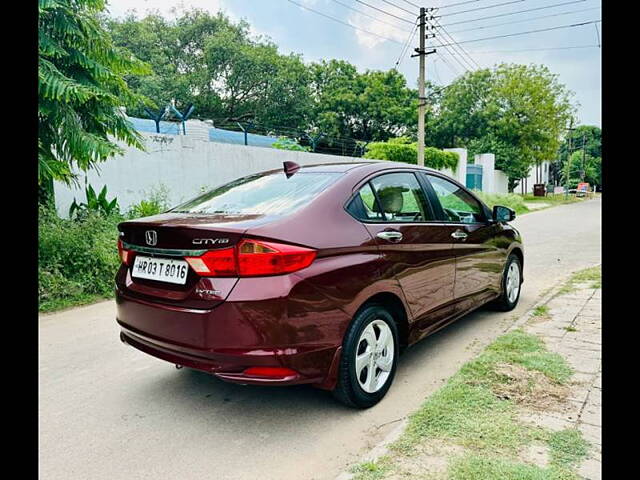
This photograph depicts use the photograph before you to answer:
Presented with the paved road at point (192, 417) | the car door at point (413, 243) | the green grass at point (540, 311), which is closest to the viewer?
Result: the paved road at point (192, 417)

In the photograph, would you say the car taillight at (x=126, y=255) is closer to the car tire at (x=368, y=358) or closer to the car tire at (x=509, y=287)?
the car tire at (x=368, y=358)

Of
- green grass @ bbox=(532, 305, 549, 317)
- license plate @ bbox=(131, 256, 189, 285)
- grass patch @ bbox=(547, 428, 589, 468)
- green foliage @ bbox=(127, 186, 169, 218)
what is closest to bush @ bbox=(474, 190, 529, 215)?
green foliage @ bbox=(127, 186, 169, 218)

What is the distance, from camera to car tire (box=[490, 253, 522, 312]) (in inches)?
205

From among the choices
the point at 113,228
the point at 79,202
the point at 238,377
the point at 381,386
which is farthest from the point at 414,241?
the point at 79,202

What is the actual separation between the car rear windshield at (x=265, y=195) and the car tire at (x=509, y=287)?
2.84 meters

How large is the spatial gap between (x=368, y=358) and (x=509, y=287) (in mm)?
2931

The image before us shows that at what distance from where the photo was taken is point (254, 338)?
2.53m

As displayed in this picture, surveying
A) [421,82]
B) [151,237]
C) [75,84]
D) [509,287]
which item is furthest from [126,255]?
[421,82]

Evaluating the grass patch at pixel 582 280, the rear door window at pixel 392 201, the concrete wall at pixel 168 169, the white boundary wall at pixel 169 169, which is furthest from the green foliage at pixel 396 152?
the rear door window at pixel 392 201

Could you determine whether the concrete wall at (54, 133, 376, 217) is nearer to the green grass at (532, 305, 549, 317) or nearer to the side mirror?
the side mirror

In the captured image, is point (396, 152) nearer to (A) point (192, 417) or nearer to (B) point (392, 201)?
(B) point (392, 201)

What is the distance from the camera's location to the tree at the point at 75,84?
5.48 meters

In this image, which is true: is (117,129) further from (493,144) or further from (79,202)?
(493,144)

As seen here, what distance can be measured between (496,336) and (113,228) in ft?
18.8
